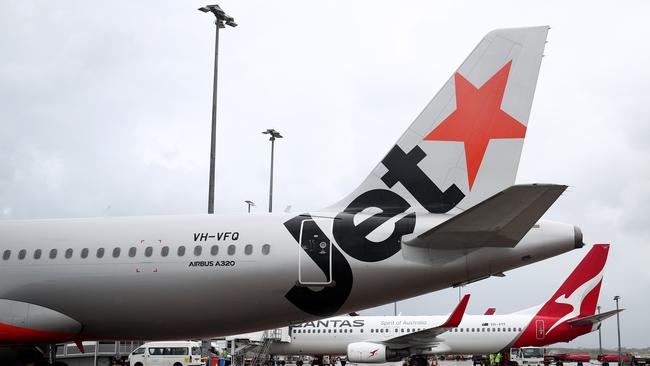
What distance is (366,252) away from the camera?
9.44 metres

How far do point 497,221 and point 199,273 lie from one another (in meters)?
4.47

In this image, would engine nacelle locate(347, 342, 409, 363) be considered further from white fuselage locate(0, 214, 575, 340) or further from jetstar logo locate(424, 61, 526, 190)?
jetstar logo locate(424, 61, 526, 190)

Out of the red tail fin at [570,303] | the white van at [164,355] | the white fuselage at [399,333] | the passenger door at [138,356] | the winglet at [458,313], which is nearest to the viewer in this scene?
the winglet at [458,313]

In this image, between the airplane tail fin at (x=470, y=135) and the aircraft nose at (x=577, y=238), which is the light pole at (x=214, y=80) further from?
the aircraft nose at (x=577, y=238)

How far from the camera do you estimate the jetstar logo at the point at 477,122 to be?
9906 mm

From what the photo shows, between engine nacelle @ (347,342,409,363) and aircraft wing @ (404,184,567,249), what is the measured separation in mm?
19784

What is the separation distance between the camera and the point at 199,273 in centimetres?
1011

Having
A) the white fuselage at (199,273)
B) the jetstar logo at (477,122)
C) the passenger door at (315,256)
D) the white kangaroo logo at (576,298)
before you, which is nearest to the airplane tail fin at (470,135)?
the jetstar logo at (477,122)

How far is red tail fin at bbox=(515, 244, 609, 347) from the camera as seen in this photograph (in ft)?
100

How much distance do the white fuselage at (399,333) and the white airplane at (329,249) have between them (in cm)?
2057

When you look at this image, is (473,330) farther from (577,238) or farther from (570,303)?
(577,238)

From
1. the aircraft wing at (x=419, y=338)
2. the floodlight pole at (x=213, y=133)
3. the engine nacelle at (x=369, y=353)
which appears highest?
the floodlight pole at (x=213, y=133)

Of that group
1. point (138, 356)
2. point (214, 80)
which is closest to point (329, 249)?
point (214, 80)

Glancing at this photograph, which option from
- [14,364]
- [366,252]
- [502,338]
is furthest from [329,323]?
[366,252]
